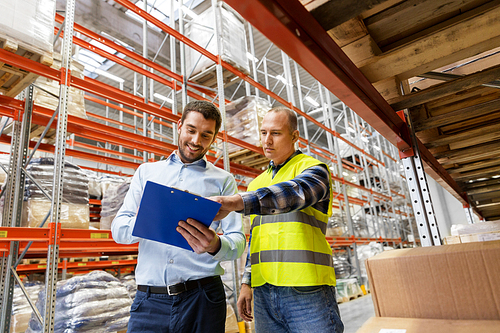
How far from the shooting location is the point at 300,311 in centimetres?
172

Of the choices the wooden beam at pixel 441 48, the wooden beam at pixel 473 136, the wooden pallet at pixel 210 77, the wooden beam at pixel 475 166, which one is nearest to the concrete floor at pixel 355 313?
the wooden beam at pixel 475 166

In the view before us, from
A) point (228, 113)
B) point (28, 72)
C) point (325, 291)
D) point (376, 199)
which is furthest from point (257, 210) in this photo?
point (376, 199)

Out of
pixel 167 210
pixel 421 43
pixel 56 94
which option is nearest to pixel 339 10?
pixel 421 43

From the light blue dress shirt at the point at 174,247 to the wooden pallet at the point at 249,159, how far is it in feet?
15.4

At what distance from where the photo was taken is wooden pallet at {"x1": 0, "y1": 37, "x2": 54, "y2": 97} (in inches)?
127

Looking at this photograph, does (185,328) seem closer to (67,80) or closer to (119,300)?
(119,300)

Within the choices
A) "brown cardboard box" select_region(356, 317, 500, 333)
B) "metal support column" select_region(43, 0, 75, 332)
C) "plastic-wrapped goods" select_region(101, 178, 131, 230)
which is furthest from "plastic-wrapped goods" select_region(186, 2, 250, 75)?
"brown cardboard box" select_region(356, 317, 500, 333)

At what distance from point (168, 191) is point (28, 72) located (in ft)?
A: 10.7

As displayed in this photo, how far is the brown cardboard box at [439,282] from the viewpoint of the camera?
1.32 metres

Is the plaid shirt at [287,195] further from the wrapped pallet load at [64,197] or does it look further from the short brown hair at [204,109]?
the wrapped pallet load at [64,197]

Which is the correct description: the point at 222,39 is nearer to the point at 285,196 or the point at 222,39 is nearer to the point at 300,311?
the point at 285,196

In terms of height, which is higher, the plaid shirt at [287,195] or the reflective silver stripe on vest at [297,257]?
the plaid shirt at [287,195]

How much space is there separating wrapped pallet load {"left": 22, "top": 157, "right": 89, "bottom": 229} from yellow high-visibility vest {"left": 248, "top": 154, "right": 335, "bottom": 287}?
8.87ft

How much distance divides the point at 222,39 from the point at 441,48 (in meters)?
5.40
